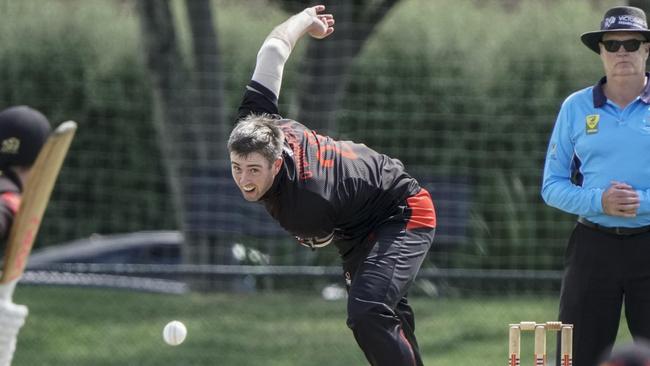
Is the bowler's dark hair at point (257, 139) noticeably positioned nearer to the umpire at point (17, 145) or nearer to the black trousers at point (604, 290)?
the umpire at point (17, 145)

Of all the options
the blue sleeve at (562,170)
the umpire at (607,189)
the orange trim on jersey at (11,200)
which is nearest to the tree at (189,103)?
the blue sleeve at (562,170)

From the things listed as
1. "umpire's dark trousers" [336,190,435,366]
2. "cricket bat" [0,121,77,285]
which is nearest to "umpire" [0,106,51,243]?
"cricket bat" [0,121,77,285]

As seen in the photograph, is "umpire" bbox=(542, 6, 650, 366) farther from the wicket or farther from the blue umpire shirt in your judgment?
the wicket

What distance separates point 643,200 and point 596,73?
19.3ft

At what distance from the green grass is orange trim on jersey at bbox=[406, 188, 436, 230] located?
419 centimetres

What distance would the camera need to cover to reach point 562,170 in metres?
5.86

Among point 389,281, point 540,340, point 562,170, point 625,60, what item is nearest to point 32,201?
point 389,281

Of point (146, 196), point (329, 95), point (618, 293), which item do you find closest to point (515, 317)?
point (329, 95)

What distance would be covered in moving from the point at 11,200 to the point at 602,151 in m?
2.47

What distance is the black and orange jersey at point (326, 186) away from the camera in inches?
211

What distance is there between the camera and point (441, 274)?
9.03m

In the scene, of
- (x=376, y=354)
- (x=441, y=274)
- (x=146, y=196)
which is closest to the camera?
(x=376, y=354)

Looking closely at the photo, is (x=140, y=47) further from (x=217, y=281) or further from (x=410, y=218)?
(x=410, y=218)

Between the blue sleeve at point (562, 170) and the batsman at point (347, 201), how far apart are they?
1.80 ft
